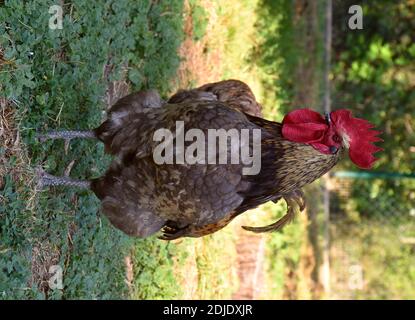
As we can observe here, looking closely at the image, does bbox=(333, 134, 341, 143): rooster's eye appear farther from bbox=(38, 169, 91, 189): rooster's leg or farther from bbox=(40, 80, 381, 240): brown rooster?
bbox=(38, 169, 91, 189): rooster's leg

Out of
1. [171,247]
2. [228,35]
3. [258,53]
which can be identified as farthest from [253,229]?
[258,53]

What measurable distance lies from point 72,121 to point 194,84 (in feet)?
7.57

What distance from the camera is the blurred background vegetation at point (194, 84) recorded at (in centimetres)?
390

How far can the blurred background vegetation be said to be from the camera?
3.90 meters

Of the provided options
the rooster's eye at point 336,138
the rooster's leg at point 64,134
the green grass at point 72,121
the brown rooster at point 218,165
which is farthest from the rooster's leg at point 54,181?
the rooster's eye at point 336,138

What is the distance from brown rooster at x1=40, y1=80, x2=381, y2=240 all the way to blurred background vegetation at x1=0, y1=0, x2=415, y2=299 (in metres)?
0.66

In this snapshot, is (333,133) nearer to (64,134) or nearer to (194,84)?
(64,134)

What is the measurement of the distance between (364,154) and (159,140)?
1.10m

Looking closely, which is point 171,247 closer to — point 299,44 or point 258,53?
point 258,53

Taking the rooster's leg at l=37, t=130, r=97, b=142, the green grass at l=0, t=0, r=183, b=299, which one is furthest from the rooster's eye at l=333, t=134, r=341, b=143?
the green grass at l=0, t=0, r=183, b=299

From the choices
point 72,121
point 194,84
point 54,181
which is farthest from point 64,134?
point 194,84

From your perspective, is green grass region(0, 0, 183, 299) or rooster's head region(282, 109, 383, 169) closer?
rooster's head region(282, 109, 383, 169)

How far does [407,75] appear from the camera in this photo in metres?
9.60

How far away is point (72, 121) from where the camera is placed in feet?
14.8
